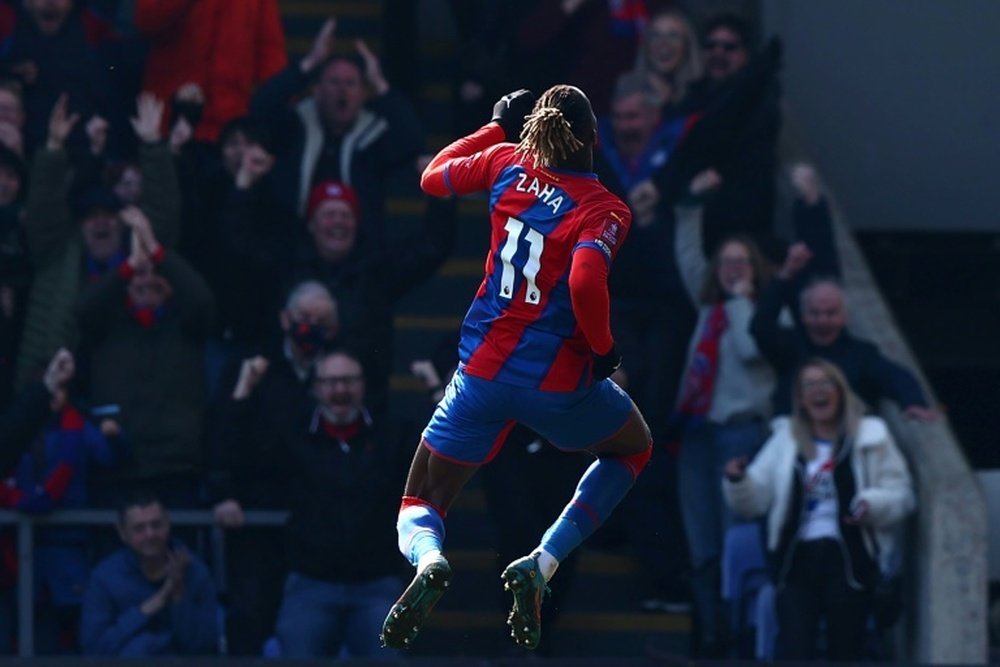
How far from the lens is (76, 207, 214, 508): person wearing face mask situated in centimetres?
1062

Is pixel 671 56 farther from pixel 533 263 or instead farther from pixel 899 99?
pixel 533 263

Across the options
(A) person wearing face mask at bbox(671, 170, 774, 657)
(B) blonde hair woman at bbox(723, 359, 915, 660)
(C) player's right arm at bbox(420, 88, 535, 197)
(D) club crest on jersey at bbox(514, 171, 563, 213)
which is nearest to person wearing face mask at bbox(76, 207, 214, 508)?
(A) person wearing face mask at bbox(671, 170, 774, 657)

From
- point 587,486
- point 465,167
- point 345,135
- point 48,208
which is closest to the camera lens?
point 465,167

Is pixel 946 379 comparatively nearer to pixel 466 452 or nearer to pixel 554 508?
pixel 554 508

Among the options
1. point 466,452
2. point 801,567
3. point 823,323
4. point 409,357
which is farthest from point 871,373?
point 466,452

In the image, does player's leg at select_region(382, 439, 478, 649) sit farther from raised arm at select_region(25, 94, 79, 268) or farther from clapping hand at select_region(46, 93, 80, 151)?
clapping hand at select_region(46, 93, 80, 151)

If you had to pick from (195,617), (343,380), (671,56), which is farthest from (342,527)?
(671,56)

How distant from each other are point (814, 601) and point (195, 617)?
2809 mm

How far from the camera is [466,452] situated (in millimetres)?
7449

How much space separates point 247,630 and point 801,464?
8.66 feet

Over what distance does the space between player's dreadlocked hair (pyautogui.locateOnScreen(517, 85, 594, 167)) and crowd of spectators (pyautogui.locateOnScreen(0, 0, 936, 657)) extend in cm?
324

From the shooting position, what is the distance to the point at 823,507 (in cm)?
1036

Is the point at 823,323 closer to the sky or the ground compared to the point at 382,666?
closer to the sky

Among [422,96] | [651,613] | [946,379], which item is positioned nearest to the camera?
[651,613]
